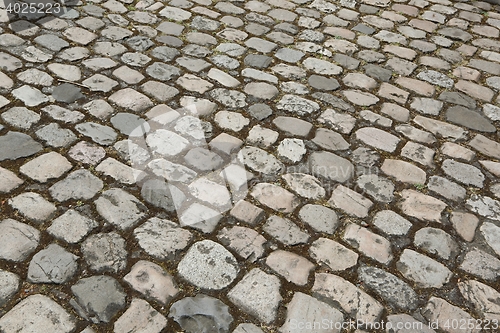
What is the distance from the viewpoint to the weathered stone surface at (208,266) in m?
2.35

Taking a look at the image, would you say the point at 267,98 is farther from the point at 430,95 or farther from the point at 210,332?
the point at 210,332

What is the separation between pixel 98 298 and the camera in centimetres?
222

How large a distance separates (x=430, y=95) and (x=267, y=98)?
1275mm

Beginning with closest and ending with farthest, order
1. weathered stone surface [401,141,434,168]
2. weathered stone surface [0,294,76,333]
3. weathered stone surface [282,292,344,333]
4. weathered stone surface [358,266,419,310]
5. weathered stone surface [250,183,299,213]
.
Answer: weathered stone surface [0,294,76,333] → weathered stone surface [282,292,344,333] → weathered stone surface [358,266,419,310] → weathered stone surface [250,183,299,213] → weathered stone surface [401,141,434,168]

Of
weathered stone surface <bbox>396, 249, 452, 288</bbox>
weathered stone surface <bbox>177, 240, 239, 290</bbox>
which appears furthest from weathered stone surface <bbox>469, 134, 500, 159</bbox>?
weathered stone surface <bbox>177, 240, 239, 290</bbox>

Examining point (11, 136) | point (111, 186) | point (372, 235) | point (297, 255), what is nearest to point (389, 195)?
point (372, 235)

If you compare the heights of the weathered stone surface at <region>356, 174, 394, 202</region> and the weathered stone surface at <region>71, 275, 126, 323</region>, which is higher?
the weathered stone surface at <region>71, 275, 126, 323</region>

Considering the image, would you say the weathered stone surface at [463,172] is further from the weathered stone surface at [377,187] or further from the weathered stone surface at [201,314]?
the weathered stone surface at [201,314]

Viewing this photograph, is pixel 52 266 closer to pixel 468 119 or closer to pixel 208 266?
pixel 208 266

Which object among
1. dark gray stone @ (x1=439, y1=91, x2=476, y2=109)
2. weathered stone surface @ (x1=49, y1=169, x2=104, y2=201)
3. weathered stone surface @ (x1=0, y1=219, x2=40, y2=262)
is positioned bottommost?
dark gray stone @ (x1=439, y1=91, x2=476, y2=109)

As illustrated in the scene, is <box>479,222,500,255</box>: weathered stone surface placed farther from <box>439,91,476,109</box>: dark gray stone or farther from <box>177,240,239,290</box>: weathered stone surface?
<box>177,240,239,290</box>: weathered stone surface

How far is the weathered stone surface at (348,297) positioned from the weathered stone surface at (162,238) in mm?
711

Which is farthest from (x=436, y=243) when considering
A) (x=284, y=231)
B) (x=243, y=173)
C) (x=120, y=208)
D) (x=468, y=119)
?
(x=120, y=208)

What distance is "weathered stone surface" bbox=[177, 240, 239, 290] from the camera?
235 centimetres
